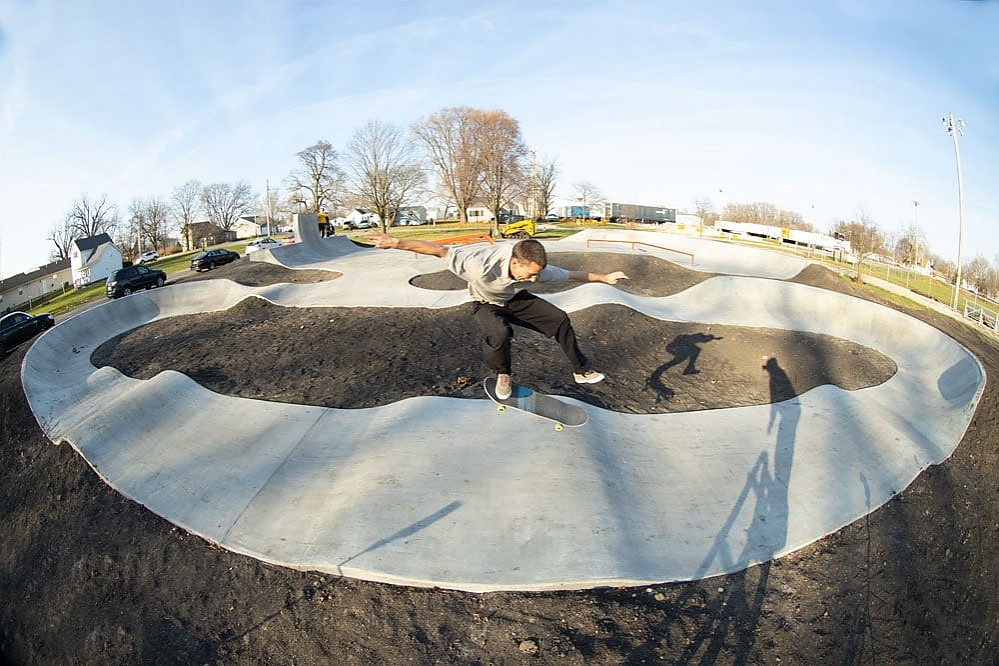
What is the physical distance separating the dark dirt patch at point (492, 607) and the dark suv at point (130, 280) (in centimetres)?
2500

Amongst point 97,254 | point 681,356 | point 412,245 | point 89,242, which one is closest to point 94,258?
point 97,254

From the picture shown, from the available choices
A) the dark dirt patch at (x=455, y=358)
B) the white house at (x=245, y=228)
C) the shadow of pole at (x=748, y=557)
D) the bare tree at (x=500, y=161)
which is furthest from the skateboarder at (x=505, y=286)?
the white house at (x=245, y=228)

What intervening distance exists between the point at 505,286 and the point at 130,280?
29340 millimetres

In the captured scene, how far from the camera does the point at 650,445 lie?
23.8 ft

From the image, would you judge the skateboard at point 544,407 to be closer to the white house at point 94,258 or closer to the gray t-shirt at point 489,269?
the gray t-shirt at point 489,269

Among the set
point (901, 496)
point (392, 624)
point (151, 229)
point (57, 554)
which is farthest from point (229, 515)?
point (151, 229)

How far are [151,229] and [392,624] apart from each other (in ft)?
329

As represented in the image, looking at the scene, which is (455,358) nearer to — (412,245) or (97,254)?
(412,245)

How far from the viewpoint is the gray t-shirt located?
5801mm

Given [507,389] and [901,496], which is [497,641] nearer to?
[507,389]

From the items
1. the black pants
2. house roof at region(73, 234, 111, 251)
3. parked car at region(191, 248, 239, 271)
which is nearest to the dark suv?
parked car at region(191, 248, 239, 271)

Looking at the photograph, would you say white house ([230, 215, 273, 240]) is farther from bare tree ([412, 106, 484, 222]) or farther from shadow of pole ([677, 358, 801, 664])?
shadow of pole ([677, 358, 801, 664])

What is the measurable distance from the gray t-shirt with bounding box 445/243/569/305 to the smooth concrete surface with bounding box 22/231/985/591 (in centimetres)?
198

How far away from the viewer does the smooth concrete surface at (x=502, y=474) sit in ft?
16.6
